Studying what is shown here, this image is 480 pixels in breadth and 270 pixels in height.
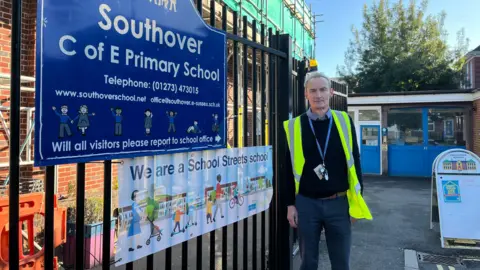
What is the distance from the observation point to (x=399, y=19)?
26500 millimetres

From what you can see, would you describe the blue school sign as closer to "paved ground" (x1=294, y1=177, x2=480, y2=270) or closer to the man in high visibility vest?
the man in high visibility vest

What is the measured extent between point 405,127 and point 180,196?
43.8 ft

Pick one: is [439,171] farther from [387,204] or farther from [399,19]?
[399,19]

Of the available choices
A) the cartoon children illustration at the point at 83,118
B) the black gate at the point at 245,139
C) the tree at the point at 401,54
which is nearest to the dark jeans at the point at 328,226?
the black gate at the point at 245,139

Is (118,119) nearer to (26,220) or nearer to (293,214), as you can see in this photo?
(293,214)

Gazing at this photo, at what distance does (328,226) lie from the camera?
109 inches

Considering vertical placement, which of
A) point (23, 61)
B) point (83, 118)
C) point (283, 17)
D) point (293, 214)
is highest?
point (283, 17)

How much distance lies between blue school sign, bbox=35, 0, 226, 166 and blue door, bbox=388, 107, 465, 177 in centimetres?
1284

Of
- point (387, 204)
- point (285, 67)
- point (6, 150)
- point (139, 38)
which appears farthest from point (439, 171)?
point (6, 150)

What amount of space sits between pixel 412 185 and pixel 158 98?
11.5 m

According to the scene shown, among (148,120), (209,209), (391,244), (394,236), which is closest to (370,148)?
(394,236)

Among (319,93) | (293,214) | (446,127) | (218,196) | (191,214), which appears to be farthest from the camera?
(446,127)

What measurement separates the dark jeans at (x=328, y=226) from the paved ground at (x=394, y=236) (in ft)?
5.59

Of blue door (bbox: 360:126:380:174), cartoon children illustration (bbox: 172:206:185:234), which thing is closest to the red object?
cartoon children illustration (bbox: 172:206:185:234)
